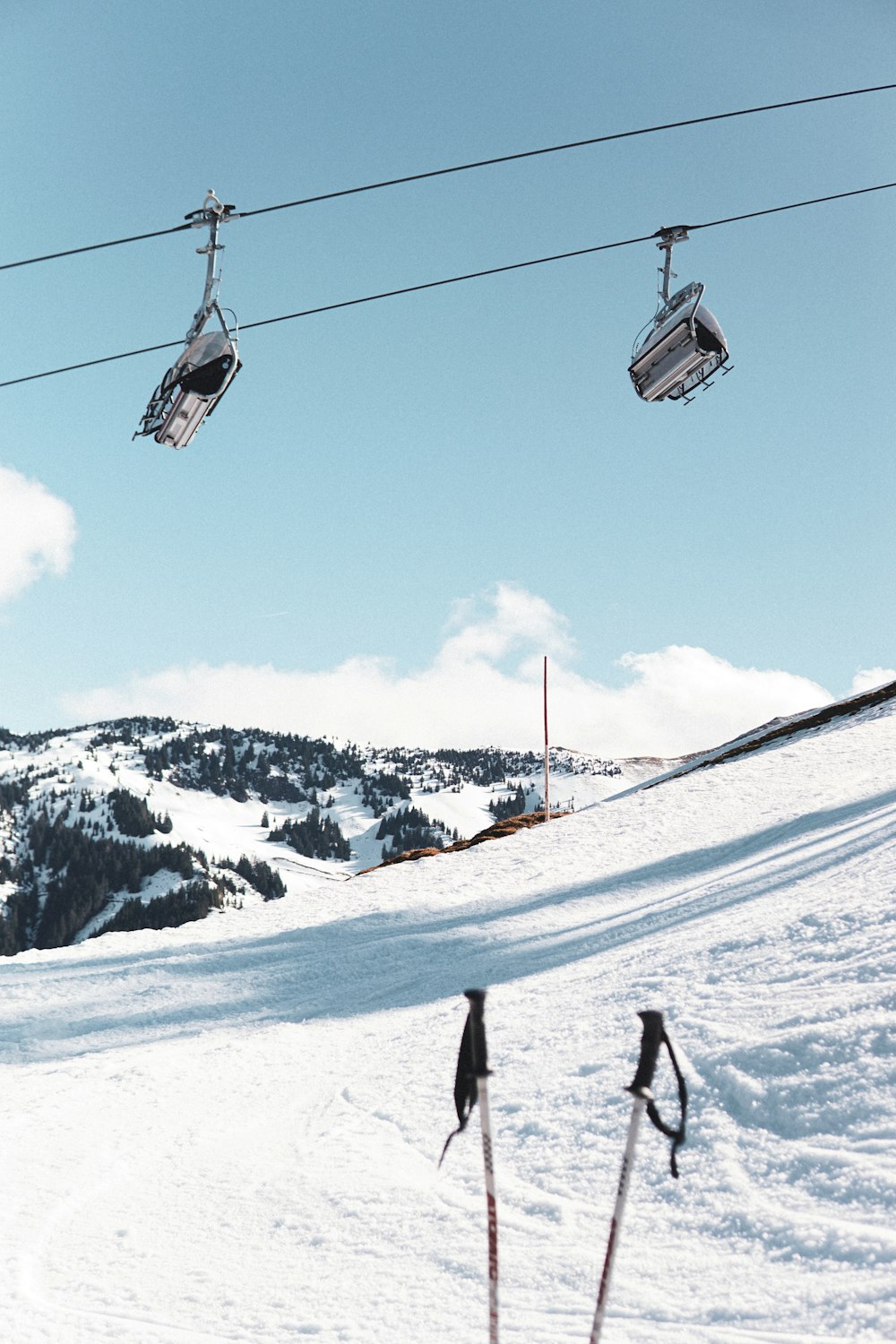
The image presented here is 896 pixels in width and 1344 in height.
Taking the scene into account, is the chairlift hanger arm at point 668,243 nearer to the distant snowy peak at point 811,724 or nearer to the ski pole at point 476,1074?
the ski pole at point 476,1074

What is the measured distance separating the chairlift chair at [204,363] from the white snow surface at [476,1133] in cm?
633

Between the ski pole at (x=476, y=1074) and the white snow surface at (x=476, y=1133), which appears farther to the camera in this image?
the white snow surface at (x=476, y=1133)

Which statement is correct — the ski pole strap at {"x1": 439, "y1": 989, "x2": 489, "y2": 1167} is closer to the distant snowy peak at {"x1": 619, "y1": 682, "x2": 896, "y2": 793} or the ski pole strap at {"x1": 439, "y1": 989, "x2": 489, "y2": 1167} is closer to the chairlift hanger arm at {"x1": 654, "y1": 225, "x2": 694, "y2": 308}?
the chairlift hanger arm at {"x1": 654, "y1": 225, "x2": 694, "y2": 308}

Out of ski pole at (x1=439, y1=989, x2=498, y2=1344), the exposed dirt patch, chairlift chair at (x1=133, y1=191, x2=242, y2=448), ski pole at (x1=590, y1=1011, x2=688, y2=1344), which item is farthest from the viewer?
the exposed dirt patch

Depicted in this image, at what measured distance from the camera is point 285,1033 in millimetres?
10805

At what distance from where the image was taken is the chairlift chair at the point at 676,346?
8.97m

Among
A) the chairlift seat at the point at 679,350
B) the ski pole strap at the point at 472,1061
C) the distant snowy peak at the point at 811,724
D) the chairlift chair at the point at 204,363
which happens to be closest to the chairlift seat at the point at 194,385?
the chairlift chair at the point at 204,363

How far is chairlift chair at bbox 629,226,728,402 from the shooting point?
8969 mm

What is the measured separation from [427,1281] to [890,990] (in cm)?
406

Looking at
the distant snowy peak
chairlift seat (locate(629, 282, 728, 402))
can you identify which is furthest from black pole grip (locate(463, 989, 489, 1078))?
the distant snowy peak

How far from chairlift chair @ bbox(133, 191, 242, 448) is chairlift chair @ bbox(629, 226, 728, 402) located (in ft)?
13.6

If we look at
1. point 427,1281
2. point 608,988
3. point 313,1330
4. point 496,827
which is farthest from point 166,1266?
point 496,827

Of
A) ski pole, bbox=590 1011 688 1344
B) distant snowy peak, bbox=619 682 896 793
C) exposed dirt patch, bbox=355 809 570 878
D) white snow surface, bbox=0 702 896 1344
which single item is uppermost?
distant snowy peak, bbox=619 682 896 793

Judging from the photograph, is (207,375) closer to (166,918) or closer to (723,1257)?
(723,1257)
